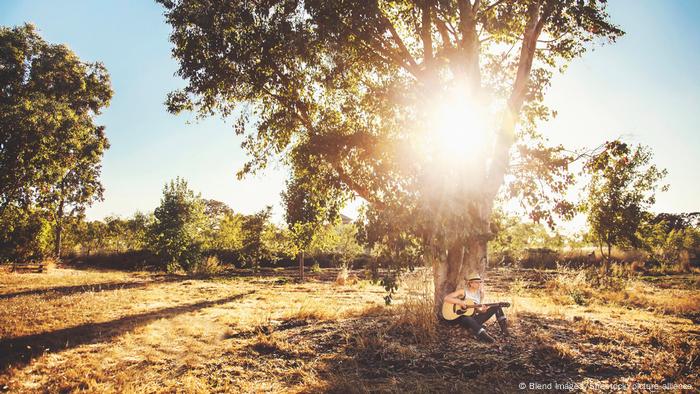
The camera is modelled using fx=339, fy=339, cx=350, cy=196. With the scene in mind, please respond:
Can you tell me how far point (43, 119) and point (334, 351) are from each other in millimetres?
21911

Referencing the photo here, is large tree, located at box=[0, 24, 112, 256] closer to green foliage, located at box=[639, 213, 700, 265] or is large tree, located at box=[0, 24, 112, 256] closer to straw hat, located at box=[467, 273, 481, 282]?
straw hat, located at box=[467, 273, 481, 282]

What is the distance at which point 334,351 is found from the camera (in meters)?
6.14

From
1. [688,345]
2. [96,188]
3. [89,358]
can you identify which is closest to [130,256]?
[96,188]

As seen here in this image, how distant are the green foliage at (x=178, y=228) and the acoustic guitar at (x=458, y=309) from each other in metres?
23.7

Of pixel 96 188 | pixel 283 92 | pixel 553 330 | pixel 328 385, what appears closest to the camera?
pixel 328 385

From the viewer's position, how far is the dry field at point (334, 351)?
473 cm

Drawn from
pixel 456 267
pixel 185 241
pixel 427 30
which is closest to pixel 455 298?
pixel 456 267

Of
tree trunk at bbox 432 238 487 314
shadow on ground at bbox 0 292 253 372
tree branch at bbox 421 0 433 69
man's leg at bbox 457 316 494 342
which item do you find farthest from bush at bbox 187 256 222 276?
tree branch at bbox 421 0 433 69

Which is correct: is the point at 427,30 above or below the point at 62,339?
above

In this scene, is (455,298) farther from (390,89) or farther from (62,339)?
(62,339)

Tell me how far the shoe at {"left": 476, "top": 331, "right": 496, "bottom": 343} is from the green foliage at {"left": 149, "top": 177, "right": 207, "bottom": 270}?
80.1 feet

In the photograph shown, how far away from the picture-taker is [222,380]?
200 inches

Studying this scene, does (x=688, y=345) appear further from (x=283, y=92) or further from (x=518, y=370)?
(x=283, y=92)

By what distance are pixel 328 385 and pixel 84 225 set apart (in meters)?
50.2
